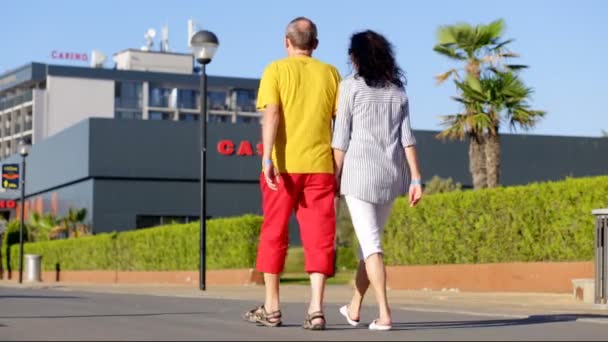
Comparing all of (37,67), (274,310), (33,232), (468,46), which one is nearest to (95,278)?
(33,232)

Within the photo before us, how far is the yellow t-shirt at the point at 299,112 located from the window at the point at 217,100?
109 m

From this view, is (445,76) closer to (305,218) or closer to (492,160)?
(492,160)

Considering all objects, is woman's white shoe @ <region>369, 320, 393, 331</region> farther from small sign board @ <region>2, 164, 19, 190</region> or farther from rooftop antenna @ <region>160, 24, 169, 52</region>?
rooftop antenna @ <region>160, 24, 169, 52</region>

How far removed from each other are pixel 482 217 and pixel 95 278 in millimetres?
24217

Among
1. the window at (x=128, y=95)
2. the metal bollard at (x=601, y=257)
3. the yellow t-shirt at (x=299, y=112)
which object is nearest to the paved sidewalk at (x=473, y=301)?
the metal bollard at (x=601, y=257)

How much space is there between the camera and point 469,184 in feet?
181

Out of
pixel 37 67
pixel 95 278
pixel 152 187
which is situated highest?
pixel 37 67

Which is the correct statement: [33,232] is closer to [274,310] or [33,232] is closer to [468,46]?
[468,46]

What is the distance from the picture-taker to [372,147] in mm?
8039

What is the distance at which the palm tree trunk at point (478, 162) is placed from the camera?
3303 centimetres

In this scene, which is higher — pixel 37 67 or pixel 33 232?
pixel 37 67

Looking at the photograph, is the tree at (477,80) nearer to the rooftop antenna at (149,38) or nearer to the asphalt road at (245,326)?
the asphalt road at (245,326)

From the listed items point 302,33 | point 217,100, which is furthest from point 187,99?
point 302,33

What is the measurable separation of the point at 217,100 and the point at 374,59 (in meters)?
110
